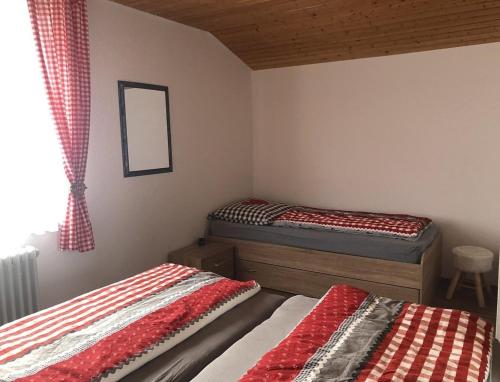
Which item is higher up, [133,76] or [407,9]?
[407,9]

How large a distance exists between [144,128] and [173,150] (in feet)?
1.17

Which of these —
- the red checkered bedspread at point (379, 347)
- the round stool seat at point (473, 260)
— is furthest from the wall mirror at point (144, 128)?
the round stool seat at point (473, 260)

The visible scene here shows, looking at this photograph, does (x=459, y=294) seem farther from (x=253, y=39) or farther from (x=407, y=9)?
(x=253, y=39)

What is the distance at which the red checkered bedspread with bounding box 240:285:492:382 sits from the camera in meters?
1.28

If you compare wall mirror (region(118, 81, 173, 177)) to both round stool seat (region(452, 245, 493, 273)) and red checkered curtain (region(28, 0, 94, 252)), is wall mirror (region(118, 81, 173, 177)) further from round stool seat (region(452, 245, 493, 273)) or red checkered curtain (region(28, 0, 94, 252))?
round stool seat (region(452, 245, 493, 273))

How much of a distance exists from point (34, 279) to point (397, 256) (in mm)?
2423

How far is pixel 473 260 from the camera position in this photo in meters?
3.05

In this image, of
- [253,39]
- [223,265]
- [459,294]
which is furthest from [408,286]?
[253,39]

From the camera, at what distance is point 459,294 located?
11.0 ft

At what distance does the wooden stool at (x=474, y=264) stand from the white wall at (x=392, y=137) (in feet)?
1.05

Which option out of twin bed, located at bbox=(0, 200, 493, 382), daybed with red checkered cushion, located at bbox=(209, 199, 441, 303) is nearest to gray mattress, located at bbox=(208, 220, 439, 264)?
daybed with red checkered cushion, located at bbox=(209, 199, 441, 303)

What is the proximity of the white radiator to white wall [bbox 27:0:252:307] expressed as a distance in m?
0.16

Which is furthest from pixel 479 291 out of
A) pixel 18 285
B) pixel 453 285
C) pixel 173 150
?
pixel 18 285

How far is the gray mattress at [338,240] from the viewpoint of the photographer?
2906 mm
